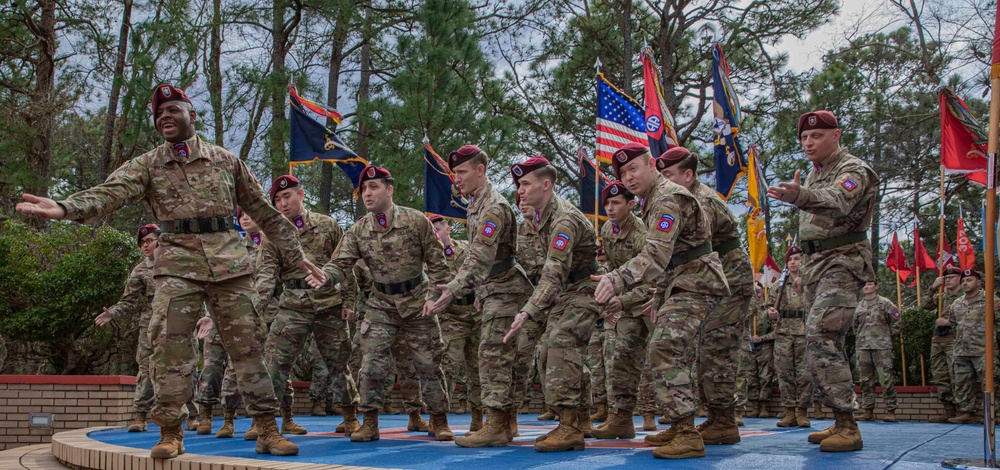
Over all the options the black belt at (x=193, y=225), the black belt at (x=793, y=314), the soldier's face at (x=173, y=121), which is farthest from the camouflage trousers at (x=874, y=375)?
the soldier's face at (x=173, y=121)

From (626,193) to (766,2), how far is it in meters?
16.1

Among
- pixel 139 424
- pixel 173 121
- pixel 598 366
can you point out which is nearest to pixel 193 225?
pixel 173 121

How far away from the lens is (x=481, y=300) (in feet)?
21.2

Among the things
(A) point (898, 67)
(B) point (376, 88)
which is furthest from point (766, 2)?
(B) point (376, 88)

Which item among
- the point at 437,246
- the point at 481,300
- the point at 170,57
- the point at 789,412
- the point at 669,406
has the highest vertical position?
the point at 170,57

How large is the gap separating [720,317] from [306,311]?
3604 mm

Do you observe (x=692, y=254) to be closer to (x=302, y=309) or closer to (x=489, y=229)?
(x=489, y=229)

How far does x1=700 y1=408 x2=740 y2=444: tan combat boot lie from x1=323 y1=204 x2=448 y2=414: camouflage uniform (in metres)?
2.14

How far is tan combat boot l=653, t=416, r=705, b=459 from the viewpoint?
5047 millimetres

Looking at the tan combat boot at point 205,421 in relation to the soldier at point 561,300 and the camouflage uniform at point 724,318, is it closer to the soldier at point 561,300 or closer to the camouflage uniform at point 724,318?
the soldier at point 561,300

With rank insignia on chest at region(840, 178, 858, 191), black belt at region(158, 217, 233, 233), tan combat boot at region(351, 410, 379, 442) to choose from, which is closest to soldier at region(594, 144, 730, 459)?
rank insignia on chest at region(840, 178, 858, 191)

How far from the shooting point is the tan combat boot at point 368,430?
21.8ft

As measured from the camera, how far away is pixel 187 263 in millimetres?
5277

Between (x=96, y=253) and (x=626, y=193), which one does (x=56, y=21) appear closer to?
(x=96, y=253)
